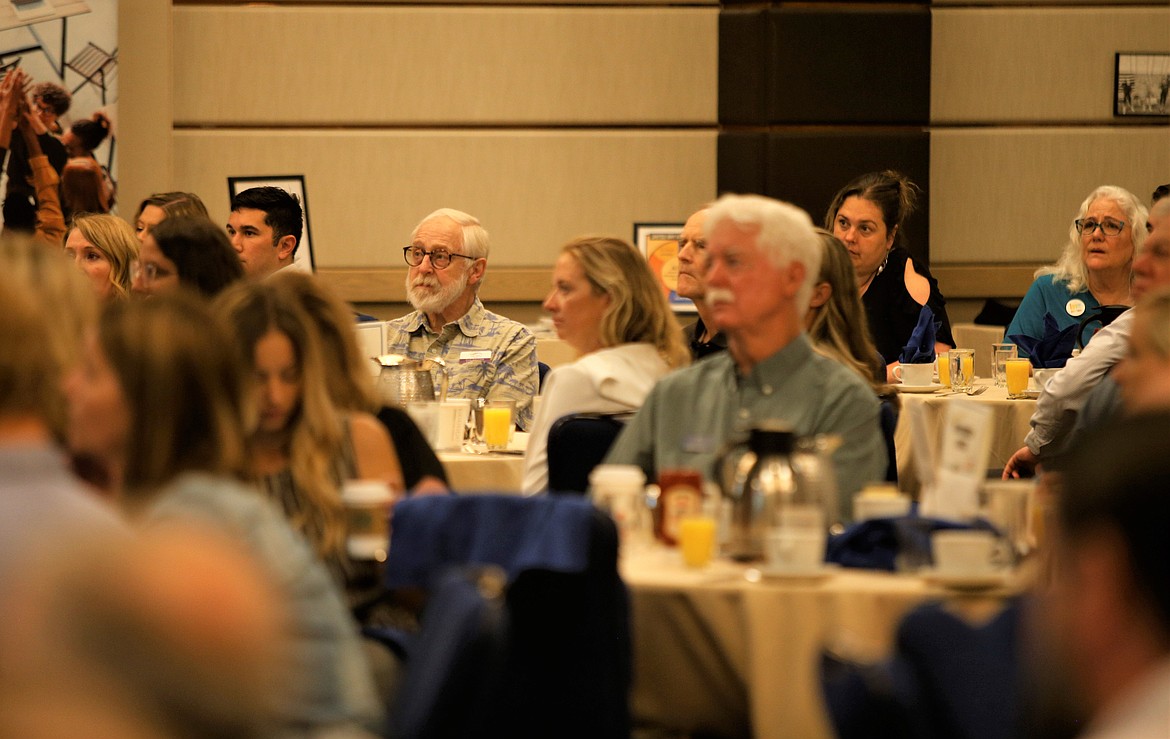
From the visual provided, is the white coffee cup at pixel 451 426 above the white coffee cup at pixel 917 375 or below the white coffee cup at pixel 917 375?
below

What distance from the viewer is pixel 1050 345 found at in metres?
6.52

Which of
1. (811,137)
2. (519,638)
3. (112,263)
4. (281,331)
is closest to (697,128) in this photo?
(811,137)

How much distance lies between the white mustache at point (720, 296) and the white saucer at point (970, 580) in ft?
3.57

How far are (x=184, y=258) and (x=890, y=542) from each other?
6.82 ft

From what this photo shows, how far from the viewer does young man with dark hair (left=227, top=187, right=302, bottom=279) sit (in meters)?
6.31

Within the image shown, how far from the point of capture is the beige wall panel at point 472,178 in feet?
26.1

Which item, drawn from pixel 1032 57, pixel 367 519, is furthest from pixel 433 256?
pixel 1032 57

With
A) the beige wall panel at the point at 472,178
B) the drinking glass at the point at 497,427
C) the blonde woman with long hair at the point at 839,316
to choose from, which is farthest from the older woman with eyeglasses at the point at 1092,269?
the drinking glass at the point at 497,427

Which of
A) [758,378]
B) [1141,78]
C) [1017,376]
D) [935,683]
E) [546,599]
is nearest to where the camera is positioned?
[935,683]

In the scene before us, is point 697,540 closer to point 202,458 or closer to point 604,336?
point 202,458

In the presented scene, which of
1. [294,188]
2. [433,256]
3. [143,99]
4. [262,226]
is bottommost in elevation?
[433,256]

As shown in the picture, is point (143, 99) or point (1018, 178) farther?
point (1018, 178)

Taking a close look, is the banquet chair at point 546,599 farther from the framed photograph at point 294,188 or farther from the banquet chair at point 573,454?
the framed photograph at point 294,188

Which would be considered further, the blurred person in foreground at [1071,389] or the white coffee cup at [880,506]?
the blurred person in foreground at [1071,389]
